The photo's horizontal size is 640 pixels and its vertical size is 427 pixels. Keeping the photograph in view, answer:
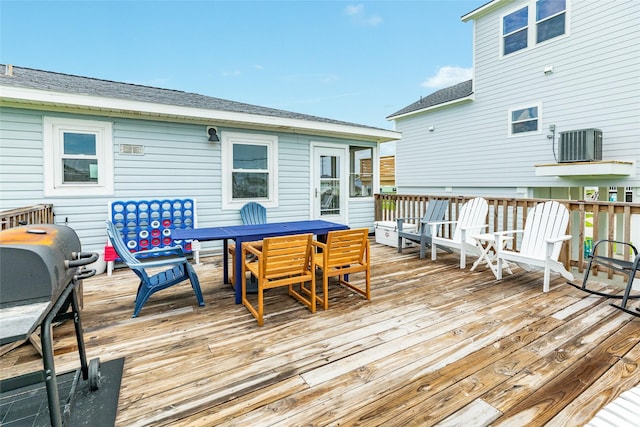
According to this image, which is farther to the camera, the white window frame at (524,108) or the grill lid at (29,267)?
the white window frame at (524,108)

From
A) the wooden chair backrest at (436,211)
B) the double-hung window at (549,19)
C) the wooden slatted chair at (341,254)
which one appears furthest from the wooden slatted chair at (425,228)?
the double-hung window at (549,19)

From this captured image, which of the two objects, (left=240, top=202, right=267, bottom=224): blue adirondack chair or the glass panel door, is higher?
the glass panel door

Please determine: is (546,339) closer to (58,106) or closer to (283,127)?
(283,127)

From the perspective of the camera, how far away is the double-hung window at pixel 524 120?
26.5ft

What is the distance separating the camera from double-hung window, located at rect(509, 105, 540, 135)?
318 inches

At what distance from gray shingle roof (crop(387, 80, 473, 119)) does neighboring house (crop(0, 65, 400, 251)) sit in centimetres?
419

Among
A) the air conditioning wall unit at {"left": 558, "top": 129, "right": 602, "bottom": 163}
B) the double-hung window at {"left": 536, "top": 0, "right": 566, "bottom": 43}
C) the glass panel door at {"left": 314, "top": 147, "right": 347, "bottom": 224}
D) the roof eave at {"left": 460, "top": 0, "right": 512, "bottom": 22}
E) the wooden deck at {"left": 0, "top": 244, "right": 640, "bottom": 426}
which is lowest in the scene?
the wooden deck at {"left": 0, "top": 244, "right": 640, "bottom": 426}

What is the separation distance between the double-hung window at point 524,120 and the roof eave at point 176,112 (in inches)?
152

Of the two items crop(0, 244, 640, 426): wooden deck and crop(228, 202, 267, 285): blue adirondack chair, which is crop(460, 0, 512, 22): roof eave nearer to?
crop(0, 244, 640, 426): wooden deck

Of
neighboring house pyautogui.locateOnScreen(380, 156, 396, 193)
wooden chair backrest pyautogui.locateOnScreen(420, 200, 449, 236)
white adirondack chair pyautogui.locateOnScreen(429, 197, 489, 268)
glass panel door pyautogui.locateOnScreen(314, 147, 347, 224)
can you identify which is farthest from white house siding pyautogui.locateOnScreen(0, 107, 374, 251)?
neighboring house pyautogui.locateOnScreen(380, 156, 396, 193)

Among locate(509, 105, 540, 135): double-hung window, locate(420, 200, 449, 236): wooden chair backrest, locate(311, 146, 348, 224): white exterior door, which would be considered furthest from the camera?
locate(509, 105, 540, 135): double-hung window

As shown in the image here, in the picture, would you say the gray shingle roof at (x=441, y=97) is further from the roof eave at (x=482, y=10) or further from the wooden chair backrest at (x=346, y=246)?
the wooden chair backrest at (x=346, y=246)

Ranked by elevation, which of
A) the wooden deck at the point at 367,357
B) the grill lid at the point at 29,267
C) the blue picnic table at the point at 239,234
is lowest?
the wooden deck at the point at 367,357

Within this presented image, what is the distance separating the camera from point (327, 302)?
10.8 ft
